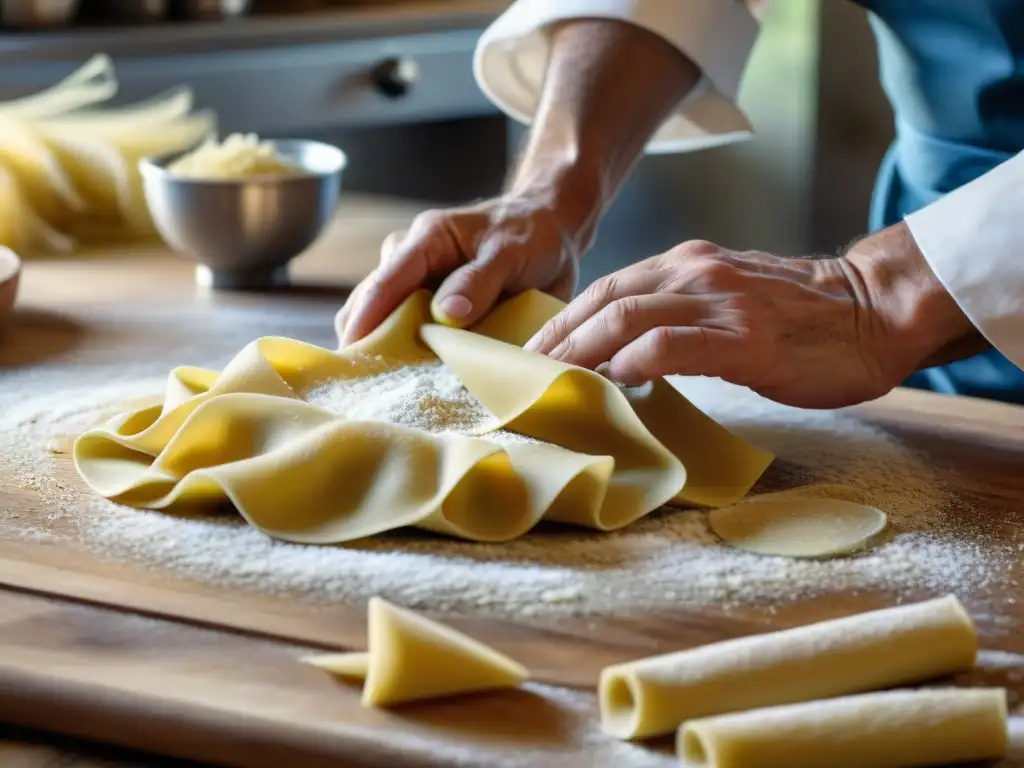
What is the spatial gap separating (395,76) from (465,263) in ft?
4.97

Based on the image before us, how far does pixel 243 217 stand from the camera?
164cm

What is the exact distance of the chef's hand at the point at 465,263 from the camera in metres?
1.29

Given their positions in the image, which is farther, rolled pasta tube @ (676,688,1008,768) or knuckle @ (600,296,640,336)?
knuckle @ (600,296,640,336)

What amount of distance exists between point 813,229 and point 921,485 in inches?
93.3

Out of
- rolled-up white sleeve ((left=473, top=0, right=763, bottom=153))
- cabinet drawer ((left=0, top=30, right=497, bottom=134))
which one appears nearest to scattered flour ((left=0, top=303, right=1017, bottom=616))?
rolled-up white sleeve ((left=473, top=0, right=763, bottom=153))

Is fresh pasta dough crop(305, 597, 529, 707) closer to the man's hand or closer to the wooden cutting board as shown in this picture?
the wooden cutting board

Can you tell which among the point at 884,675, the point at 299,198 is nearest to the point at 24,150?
the point at 299,198

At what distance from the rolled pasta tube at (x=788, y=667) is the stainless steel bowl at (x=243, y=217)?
3.26 ft

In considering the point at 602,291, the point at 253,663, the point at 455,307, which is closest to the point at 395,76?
the point at 455,307

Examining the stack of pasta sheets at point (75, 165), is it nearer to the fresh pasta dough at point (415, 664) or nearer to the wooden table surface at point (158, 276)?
the wooden table surface at point (158, 276)

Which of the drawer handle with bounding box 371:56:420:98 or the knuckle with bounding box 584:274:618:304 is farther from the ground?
the knuckle with bounding box 584:274:618:304

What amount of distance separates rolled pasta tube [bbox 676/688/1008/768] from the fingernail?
62 cm

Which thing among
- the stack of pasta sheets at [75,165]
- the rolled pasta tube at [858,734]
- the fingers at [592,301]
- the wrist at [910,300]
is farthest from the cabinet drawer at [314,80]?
the rolled pasta tube at [858,734]

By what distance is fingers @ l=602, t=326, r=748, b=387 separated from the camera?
1087mm
